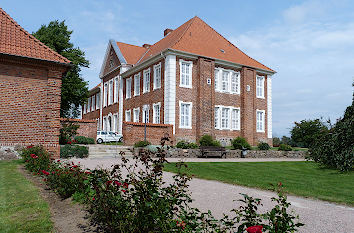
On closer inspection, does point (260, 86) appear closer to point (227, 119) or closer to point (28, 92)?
point (227, 119)

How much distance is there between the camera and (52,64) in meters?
13.2

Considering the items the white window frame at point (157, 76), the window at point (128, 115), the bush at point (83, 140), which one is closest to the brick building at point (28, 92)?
the bush at point (83, 140)

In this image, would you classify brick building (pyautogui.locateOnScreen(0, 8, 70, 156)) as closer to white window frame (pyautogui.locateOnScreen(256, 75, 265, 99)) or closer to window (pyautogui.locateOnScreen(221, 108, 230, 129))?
window (pyautogui.locateOnScreen(221, 108, 230, 129))

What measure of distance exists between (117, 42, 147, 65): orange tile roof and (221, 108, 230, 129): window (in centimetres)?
1146

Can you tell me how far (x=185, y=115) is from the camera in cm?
2459

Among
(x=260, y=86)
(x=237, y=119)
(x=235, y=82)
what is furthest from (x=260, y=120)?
(x=235, y=82)

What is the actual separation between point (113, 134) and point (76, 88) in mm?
7956

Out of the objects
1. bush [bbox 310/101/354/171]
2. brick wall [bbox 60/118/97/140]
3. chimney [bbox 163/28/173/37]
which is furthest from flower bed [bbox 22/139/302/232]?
chimney [bbox 163/28/173/37]

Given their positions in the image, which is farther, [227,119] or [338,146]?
[227,119]

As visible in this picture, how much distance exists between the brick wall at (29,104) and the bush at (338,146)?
12.1 metres

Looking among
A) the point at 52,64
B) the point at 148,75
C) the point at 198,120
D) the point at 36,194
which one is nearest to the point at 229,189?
the point at 36,194

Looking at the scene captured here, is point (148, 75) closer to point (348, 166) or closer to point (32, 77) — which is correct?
point (32, 77)

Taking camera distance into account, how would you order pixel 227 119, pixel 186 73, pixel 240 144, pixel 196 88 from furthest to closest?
pixel 227 119
pixel 196 88
pixel 186 73
pixel 240 144

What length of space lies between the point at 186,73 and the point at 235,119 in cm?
651
